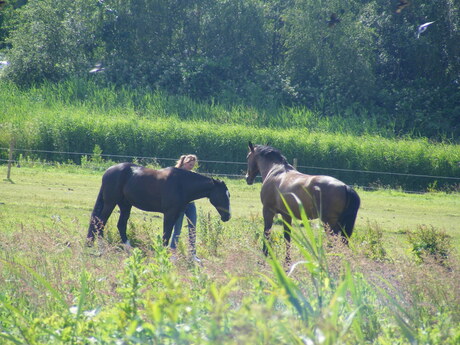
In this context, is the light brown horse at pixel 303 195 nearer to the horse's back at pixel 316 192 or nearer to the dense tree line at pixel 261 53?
the horse's back at pixel 316 192

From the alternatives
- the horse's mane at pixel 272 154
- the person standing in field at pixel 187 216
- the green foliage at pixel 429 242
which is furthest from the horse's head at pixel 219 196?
the green foliage at pixel 429 242

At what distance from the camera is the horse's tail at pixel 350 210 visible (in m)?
9.69

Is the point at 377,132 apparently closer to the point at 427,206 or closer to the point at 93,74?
the point at 427,206

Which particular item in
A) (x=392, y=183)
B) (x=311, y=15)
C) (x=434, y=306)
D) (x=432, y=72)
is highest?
(x=311, y=15)

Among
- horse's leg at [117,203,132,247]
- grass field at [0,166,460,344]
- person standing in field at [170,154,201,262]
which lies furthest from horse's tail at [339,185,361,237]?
horse's leg at [117,203,132,247]

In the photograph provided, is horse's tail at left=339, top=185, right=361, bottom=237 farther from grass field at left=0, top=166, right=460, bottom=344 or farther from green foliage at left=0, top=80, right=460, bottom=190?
green foliage at left=0, top=80, right=460, bottom=190

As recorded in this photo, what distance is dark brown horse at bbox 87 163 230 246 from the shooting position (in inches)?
405

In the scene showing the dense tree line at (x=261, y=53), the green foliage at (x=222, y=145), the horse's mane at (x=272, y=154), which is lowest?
the green foliage at (x=222, y=145)

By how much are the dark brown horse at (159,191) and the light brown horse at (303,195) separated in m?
0.78

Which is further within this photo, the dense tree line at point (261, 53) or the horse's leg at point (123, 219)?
the dense tree line at point (261, 53)

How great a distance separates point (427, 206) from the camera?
20.6 metres

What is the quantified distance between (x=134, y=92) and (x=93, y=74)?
3512 millimetres

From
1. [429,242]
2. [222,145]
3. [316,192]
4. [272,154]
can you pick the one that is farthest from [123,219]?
[222,145]

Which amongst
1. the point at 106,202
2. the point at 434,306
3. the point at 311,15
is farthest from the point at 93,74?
the point at 434,306
